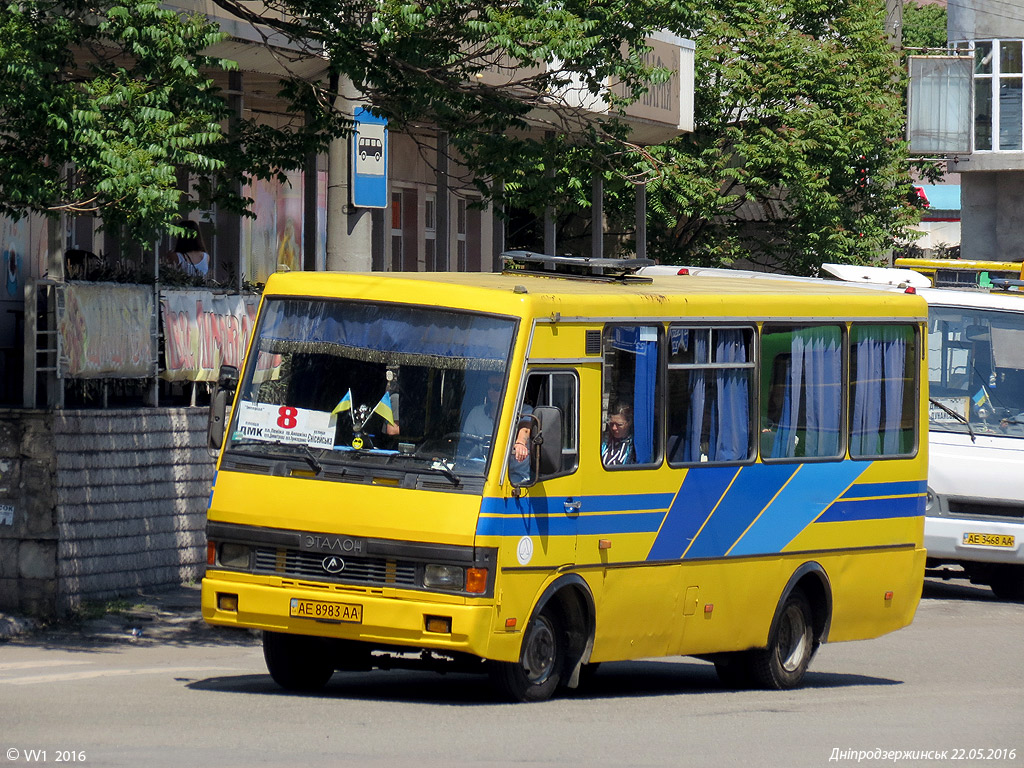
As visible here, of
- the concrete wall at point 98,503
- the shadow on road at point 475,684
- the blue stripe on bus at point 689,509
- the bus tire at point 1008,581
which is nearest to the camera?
the shadow on road at point 475,684

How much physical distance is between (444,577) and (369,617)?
1.52 feet

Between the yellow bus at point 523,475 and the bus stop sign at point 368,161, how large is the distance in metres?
1.96

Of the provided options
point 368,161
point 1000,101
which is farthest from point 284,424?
point 1000,101

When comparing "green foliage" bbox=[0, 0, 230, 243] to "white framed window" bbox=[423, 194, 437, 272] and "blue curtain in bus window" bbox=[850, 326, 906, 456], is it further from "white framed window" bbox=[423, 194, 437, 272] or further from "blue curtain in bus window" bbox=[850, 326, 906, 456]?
"white framed window" bbox=[423, 194, 437, 272]

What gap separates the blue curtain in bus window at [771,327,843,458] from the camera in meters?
12.5

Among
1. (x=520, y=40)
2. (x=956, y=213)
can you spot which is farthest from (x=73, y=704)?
(x=956, y=213)

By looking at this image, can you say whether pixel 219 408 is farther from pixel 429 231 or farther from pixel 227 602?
pixel 429 231

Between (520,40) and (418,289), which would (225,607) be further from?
(520,40)

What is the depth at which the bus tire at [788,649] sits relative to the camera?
1250 centimetres

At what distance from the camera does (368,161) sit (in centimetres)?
1455

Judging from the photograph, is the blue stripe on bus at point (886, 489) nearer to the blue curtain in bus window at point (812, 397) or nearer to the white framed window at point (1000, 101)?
the blue curtain in bus window at point (812, 397)

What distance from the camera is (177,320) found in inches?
652

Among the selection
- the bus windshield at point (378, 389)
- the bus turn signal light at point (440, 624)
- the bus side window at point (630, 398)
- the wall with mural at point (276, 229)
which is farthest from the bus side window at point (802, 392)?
the wall with mural at point (276, 229)

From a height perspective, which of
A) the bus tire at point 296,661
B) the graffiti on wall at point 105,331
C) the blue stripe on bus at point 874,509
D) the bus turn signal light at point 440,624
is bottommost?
the bus tire at point 296,661
